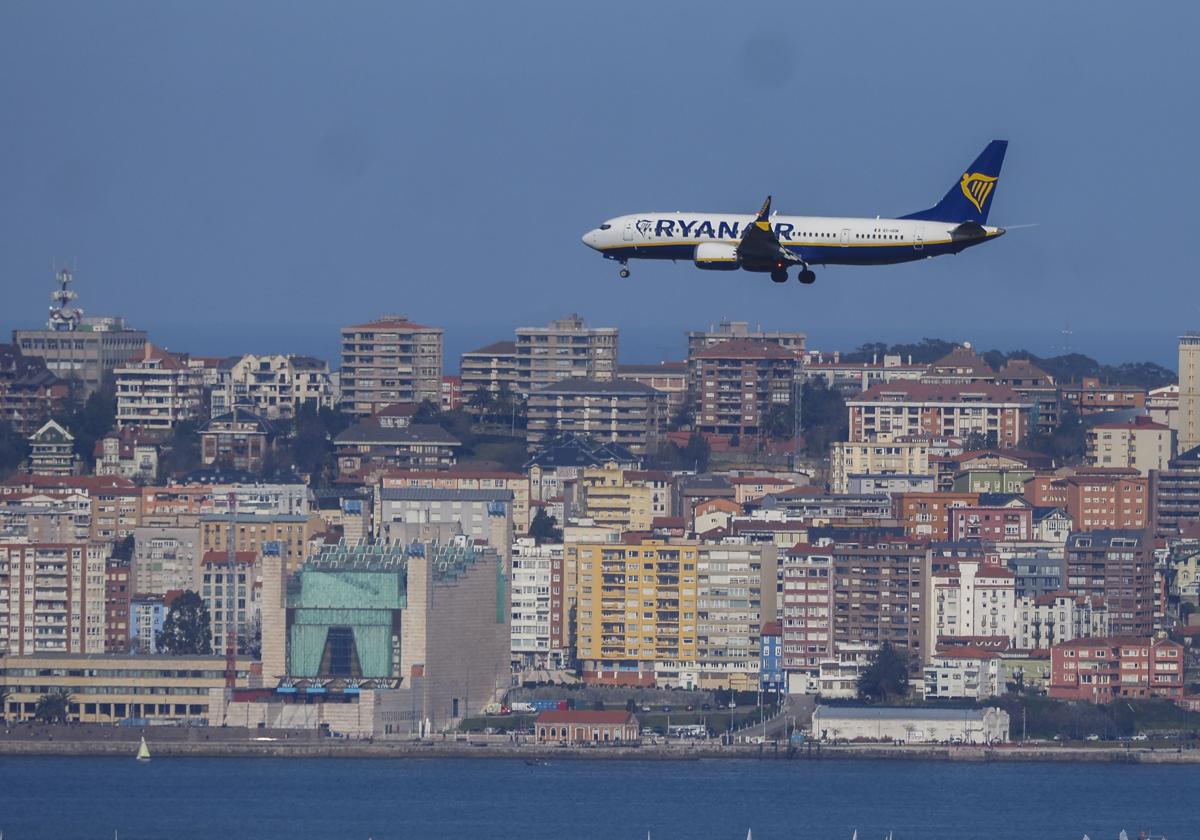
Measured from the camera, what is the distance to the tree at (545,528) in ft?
481

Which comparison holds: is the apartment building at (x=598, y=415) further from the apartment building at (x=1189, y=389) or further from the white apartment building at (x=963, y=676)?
the white apartment building at (x=963, y=676)

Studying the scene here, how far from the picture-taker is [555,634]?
5344 inches

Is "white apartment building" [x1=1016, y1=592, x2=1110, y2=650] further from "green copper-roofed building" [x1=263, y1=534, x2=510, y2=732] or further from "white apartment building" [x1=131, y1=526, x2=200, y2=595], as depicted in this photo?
"white apartment building" [x1=131, y1=526, x2=200, y2=595]

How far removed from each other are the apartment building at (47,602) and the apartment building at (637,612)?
48.9ft

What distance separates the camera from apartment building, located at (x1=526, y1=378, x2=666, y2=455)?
567 feet

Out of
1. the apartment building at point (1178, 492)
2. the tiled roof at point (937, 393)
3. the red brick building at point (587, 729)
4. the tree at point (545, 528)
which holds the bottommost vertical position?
the red brick building at point (587, 729)

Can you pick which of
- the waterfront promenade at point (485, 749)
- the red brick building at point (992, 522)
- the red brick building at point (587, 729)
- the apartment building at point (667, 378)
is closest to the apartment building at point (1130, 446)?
the apartment building at point (667, 378)

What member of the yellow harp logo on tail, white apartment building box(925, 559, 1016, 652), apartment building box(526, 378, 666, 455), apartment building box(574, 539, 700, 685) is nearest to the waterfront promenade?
apartment building box(574, 539, 700, 685)

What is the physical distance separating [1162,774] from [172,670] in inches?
1106

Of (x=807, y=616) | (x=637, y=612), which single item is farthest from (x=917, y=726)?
(x=637, y=612)

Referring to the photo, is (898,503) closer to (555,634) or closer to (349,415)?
(555,634)

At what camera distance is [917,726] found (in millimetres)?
124438

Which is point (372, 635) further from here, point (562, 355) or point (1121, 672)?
point (562, 355)

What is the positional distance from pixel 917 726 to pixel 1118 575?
15.2 meters
